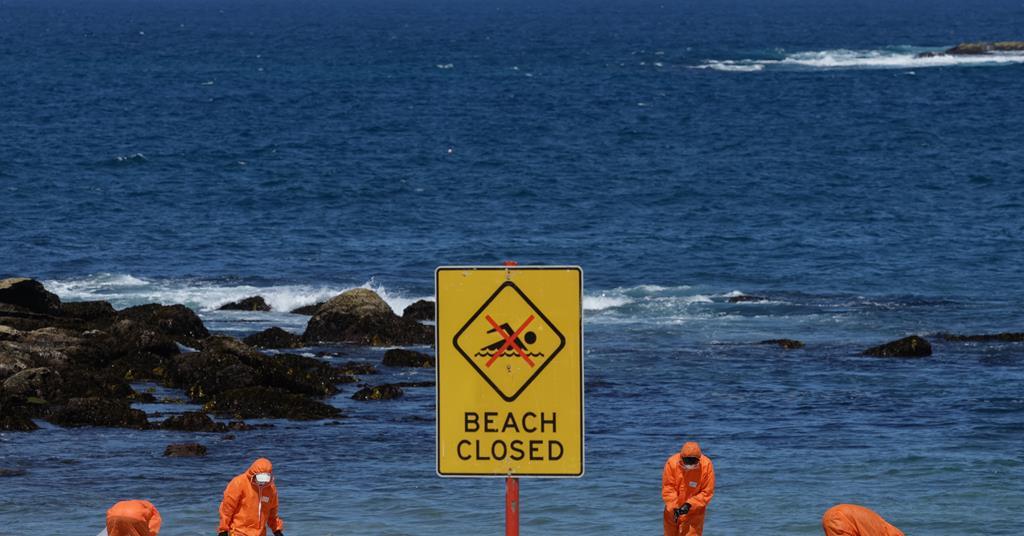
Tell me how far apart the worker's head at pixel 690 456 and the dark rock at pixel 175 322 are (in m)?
18.3

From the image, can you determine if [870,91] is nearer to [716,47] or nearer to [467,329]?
[716,47]

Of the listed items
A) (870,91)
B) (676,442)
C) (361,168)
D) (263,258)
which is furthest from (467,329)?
(870,91)

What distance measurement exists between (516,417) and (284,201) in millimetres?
53700

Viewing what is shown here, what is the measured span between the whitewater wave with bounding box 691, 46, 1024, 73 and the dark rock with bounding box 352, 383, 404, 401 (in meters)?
87.3

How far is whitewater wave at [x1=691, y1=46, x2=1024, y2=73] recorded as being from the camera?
117 meters

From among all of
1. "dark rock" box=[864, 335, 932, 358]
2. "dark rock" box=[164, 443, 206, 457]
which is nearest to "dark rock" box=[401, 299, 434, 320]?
"dark rock" box=[864, 335, 932, 358]

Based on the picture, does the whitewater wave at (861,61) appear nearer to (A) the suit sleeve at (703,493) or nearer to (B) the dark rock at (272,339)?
(B) the dark rock at (272,339)

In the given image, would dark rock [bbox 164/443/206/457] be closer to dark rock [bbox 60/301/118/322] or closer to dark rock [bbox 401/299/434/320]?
dark rock [bbox 60/301/118/322]

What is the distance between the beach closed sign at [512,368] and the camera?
8.87 m

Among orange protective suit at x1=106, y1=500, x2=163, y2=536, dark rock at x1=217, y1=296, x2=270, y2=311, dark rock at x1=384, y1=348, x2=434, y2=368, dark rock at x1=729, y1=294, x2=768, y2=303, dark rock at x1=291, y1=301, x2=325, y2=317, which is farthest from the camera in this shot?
dark rock at x1=729, y1=294, x2=768, y2=303

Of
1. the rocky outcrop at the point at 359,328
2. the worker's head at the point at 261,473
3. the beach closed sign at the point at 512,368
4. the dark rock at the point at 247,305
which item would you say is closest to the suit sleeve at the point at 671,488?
the worker's head at the point at 261,473

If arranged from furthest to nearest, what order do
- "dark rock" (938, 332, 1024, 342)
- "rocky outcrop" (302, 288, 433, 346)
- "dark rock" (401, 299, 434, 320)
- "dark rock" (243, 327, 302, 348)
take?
1. "dark rock" (401, 299, 434, 320)
2. "dark rock" (938, 332, 1024, 342)
3. "rocky outcrop" (302, 288, 433, 346)
4. "dark rock" (243, 327, 302, 348)

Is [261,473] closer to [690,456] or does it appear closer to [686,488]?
[690,456]

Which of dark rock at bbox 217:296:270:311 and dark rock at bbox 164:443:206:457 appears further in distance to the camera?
dark rock at bbox 217:296:270:311
